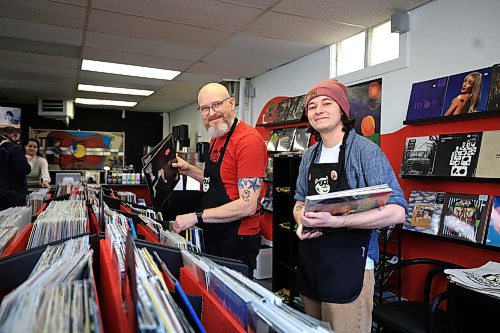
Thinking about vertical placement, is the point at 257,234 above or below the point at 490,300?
above

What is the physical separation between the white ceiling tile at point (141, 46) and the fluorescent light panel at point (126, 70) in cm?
73

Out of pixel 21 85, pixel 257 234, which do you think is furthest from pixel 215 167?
pixel 21 85

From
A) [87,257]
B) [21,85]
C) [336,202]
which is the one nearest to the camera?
[87,257]

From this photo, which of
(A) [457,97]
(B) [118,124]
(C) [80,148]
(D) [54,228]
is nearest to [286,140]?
(A) [457,97]

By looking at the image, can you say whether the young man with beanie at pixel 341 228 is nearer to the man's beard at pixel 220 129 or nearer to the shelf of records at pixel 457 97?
Answer: the man's beard at pixel 220 129

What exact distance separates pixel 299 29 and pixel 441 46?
4.12ft

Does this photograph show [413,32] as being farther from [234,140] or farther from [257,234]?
[257,234]

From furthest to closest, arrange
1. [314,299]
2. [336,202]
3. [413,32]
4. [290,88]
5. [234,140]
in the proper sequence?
1. [290,88]
2. [413,32]
3. [234,140]
4. [314,299]
5. [336,202]

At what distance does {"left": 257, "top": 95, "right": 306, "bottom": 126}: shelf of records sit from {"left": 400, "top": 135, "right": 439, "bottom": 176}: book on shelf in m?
1.54

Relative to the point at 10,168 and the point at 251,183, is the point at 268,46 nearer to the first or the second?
the point at 251,183

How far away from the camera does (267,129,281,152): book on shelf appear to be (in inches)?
183

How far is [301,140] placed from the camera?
419 centimetres

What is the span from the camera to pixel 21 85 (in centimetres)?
640

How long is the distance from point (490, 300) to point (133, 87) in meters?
6.05
